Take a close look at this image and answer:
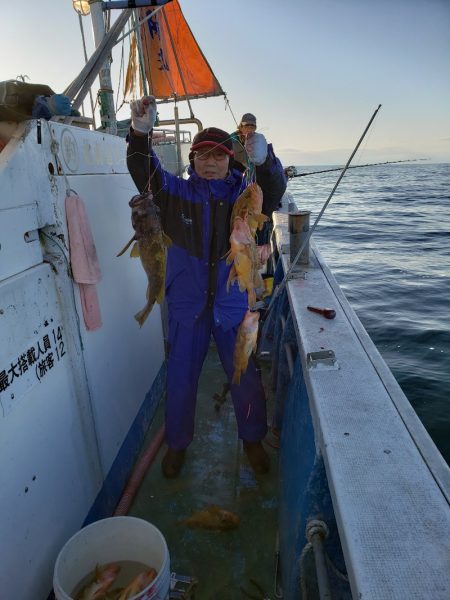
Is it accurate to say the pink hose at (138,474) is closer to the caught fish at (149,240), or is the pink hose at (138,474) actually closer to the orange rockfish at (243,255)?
the caught fish at (149,240)

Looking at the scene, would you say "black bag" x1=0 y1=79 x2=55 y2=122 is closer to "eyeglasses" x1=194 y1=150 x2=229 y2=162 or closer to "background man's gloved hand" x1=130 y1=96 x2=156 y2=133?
"background man's gloved hand" x1=130 y1=96 x2=156 y2=133

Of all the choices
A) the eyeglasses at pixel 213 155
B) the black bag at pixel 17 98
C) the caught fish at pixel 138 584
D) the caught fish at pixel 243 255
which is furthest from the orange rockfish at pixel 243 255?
the caught fish at pixel 138 584

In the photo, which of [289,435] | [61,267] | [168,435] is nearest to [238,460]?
[168,435]

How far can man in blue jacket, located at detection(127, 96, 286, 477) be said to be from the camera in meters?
2.88

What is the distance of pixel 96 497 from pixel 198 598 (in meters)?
0.91

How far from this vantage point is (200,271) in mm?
3051

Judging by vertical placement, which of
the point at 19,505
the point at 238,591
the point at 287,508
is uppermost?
the point at 19,505

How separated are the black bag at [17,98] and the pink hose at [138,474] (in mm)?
2646

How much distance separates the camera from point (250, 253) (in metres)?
2.60

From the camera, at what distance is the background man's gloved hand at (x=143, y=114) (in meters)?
2.48

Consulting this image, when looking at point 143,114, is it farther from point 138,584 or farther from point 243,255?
point 138,584

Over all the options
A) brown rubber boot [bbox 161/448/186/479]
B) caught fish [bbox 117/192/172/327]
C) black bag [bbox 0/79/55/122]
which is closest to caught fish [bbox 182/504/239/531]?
brown rubber boot [bbox 161/448/186/479]

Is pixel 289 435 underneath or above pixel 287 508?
above

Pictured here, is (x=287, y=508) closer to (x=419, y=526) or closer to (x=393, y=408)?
(x=393, y=408)
